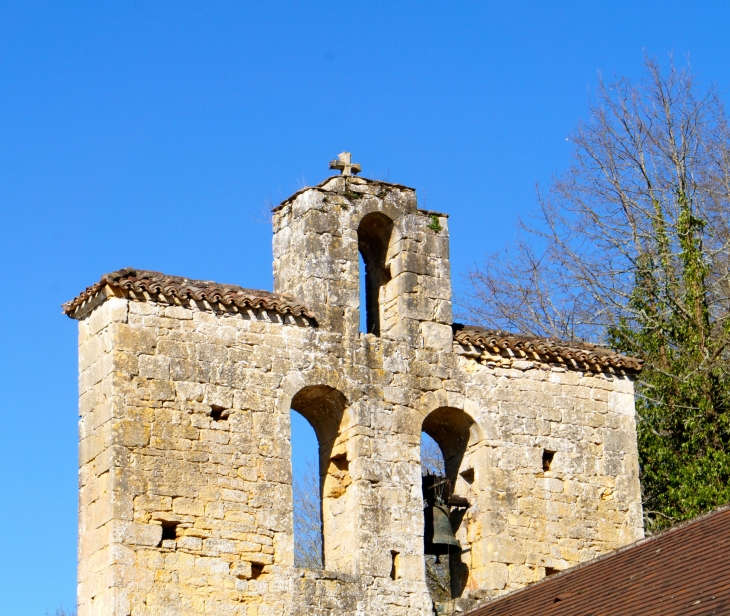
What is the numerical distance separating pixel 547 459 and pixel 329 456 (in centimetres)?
215

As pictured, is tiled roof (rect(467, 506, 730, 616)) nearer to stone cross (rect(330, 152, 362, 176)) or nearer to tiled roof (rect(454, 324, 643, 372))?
tiled roof (rect(454, 324, 643, 372))

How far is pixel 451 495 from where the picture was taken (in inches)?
583

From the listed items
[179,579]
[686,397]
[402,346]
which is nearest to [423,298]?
[402,346]

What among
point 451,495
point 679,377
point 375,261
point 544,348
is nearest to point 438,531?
point 451,495

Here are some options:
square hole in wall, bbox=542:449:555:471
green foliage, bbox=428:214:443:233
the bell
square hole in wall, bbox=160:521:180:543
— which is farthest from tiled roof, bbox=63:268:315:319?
square hole in wall, bbox=542:449:555:471

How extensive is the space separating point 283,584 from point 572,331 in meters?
11.0

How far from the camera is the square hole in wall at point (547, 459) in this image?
1497 centimetres

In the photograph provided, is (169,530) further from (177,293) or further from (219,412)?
(177,293)

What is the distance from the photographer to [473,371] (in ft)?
48.8

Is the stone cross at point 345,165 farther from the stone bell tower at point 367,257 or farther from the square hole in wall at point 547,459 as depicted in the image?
the square hole in wall at point 547,459

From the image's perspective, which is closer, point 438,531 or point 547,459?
point 438,531

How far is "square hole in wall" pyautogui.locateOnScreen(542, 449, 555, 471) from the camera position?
1497 centimetres

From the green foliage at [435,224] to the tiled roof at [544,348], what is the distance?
3.03 feet

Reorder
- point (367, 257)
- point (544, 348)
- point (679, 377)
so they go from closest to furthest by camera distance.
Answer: point (544, 348) < point (367, 257) < point (679, 377)
